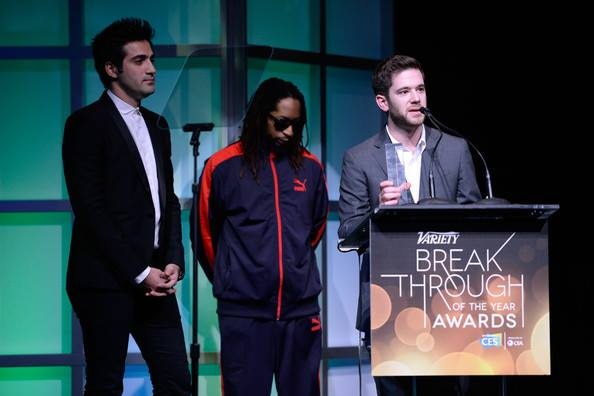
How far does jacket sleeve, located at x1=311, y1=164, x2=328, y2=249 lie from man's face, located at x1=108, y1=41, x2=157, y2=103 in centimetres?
75

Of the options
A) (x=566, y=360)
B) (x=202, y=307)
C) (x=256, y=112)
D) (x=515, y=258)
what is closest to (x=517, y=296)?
(x=515, y=258)

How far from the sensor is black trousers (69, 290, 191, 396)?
346 centimetres

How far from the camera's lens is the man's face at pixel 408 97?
3430 mm

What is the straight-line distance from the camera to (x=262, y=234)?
3.64 m

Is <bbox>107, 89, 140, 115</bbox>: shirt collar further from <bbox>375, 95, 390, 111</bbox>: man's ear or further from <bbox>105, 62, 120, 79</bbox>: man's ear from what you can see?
<bbox>375, 95, 390, 111</bbox>: man's ear

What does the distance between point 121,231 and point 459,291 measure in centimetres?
138

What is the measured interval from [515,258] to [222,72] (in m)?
2.45

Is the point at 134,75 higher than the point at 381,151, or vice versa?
the point at 134,75

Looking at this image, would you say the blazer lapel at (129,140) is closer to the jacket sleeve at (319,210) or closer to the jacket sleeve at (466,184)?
the jacket sleeve at (319,210)

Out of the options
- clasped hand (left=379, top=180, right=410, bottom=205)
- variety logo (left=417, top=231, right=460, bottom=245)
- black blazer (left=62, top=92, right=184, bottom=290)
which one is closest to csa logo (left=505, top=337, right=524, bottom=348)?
variety logo (left=417, top=231, right=460, bottom=245)

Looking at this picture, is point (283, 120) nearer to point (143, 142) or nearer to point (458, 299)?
point (143, 142)

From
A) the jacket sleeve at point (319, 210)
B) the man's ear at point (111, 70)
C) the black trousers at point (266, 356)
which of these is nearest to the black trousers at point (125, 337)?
the black trousers at point (266, 356)

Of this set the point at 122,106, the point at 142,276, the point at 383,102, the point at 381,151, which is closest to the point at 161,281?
the point at 142,276

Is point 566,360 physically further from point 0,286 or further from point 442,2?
point 0,286
